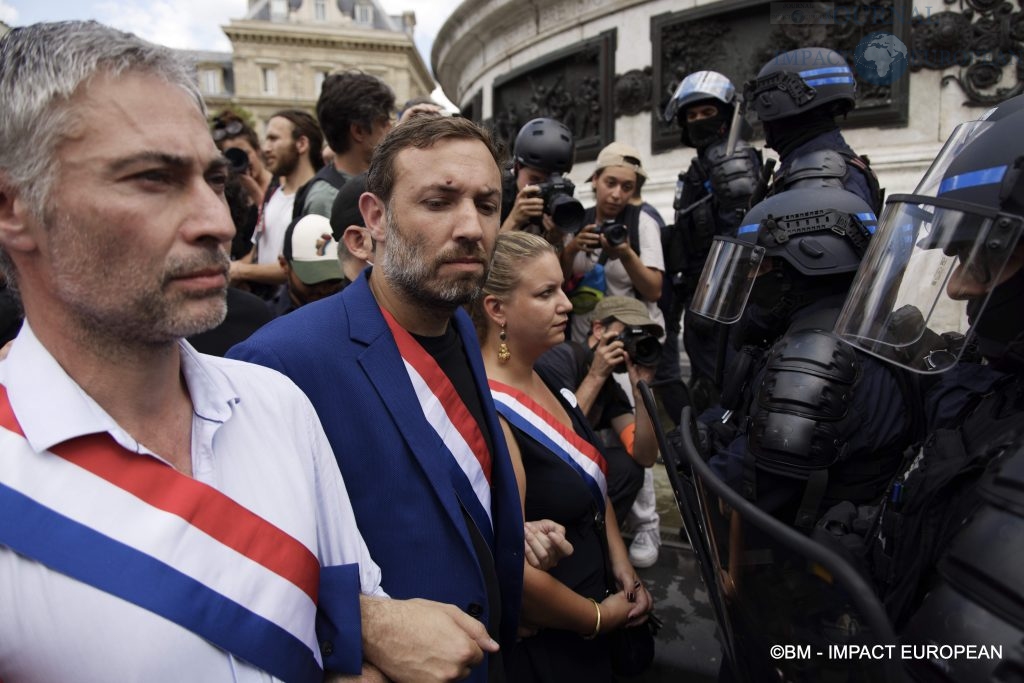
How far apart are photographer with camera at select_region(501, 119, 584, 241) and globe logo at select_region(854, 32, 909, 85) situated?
3369mm

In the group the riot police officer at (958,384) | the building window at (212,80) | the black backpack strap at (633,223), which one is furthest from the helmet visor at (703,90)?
the building window at (212,80)

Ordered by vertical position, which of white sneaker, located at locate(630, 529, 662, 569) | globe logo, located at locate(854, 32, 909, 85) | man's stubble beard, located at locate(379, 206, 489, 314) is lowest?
white sneaker, located at locate(630, 529, 662, 569)

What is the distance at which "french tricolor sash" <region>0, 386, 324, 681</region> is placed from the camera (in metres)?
0.87

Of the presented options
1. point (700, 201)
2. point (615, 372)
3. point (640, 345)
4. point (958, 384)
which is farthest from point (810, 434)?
point (700, 201)

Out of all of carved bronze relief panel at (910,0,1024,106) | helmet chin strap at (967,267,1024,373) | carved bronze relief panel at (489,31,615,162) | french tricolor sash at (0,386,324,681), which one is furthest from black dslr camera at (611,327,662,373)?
carved bronze relief panel at (489,31,615,162)

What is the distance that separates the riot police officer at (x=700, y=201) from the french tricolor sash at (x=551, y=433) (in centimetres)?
201

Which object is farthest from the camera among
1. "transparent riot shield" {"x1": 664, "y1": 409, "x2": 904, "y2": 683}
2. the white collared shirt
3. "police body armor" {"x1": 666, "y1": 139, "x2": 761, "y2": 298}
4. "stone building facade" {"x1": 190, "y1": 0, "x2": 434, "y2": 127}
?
"stone building facade" {"x1": 190, "y1": 0, "x2": 434, "y2": 127}

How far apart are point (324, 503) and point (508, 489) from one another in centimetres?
66

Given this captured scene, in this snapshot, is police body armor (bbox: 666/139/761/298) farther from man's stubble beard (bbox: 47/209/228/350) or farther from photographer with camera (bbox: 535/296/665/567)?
man's stubble beard (bbox: 47/209/228/350)

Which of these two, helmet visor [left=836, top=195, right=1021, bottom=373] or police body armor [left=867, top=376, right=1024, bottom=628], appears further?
helmet visor [left=836, top=195, right=1021, bottom=373]

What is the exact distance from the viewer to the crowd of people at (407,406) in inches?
37.1

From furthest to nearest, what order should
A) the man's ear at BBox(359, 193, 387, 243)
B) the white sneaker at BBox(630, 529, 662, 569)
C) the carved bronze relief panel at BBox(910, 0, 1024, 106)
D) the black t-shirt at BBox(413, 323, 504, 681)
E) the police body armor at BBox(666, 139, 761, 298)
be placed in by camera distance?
the carved bronze relief panel at BBox(910, 0, 1024, 106)
the police body armor at BBox(666, 139, 761, 298)
the white sneaker at BBox(630, 529, 662, 569)
the man's ear at BBox(359, 193, 387, 243)
the black t-shirt at BBox(413, 323, 504, 681)

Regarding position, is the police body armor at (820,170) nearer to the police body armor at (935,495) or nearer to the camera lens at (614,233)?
the camera lens at (614,233)

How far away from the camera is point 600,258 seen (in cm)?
447
